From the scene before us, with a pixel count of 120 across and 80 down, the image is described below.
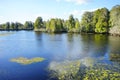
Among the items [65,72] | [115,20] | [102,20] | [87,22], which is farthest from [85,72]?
[87,22]

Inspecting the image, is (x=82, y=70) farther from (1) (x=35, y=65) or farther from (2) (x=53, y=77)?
(1) (x=35, y=65)

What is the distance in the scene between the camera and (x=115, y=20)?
73500 mm

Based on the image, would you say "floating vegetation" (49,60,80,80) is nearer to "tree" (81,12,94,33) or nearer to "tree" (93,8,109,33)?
"tree" (93,8,109,33)

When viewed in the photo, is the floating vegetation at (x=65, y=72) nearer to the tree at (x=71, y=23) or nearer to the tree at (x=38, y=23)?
the tree at (x=71, y=23)

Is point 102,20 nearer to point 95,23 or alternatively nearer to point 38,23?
point 95,23

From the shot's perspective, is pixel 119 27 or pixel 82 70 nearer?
pixel 82 70

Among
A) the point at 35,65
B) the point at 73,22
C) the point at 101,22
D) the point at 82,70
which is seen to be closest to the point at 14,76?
the point at 35,65

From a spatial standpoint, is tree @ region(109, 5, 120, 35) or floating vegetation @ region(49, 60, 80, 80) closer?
floating vegetation @ region(49, 60, 80, 80)

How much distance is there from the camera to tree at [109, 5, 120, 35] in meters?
70.1

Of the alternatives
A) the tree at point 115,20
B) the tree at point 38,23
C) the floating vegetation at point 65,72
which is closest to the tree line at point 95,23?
the tree at point 115,20

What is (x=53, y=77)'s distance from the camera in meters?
17.2

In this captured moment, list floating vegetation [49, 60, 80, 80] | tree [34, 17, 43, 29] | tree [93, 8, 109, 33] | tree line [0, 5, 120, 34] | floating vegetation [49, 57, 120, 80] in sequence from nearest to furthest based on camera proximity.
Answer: floating vegetation [49, 57, 120, 80], floating vegetation [49, 60, 80, 80], tree line [0, 5, 120, 34], tree [93, 8, 109, 33], tree [34, 17, 43, 29]

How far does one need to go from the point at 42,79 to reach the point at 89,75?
4806 mm

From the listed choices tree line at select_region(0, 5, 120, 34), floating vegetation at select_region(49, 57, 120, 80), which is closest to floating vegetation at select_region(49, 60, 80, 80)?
floating vegetation at select_region(49, 57, 120, 80)
